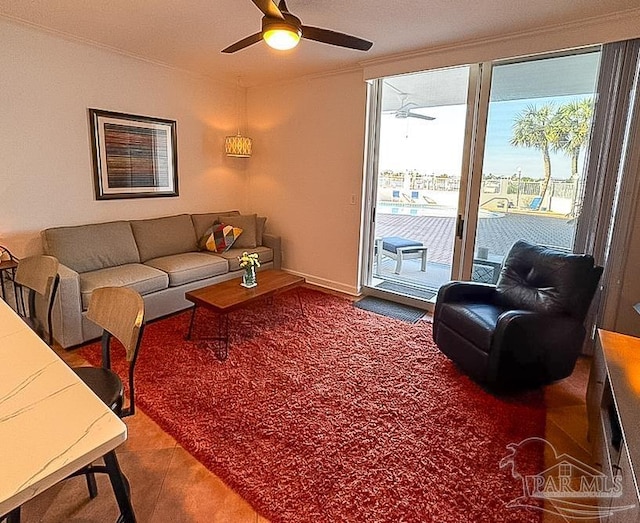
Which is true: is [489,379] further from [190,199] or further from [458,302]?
[190,199]

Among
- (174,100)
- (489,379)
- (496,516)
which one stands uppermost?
(174,100)

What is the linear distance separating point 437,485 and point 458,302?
144 cm

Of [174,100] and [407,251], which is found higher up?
[174,100]

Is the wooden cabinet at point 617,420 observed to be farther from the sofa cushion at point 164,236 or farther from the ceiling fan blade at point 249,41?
the sofa cushion at point 164,236

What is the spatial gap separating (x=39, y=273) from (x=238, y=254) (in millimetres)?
2305

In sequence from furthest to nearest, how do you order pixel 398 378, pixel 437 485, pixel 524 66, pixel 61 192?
pixel 61 192 < pixel 524 66 < pixel 398 378 < pixel 437 485

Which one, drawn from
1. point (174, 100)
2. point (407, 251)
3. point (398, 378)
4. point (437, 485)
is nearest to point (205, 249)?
point (174, 100)

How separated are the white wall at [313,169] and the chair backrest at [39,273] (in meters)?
2.96

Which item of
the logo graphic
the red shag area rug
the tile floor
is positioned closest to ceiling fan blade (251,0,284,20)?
the red shag area rug

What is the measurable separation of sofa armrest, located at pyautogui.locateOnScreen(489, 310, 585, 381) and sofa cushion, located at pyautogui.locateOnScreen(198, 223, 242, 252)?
3075 mm

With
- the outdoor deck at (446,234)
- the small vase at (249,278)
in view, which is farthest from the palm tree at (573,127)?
the small vase at (249,278)

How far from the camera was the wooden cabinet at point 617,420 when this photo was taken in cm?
120

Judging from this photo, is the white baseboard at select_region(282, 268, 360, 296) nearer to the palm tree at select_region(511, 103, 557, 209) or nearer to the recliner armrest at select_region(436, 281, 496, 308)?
the recliner armrest at select_region(436, 281, 496, 308)

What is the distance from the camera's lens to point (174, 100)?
4352mm
